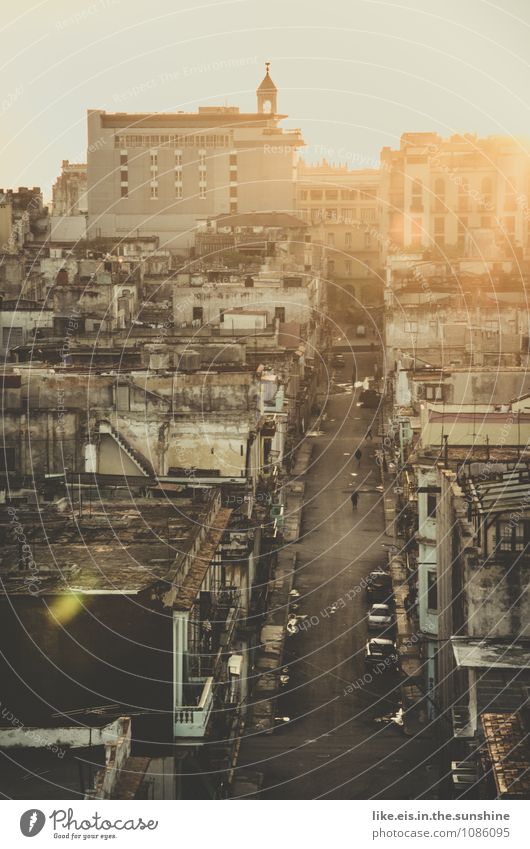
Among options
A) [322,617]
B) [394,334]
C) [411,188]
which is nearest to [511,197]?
[411,188]

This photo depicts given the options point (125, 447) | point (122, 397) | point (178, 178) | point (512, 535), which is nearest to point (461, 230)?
point (178, 178)

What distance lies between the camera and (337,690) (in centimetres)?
1627

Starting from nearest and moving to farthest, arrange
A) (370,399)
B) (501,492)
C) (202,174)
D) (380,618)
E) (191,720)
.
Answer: (191,720)
(501,492)
(380,618)
(370,399)
(202,174)

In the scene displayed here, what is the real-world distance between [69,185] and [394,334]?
22900 millimetres

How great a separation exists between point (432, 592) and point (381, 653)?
137 cm

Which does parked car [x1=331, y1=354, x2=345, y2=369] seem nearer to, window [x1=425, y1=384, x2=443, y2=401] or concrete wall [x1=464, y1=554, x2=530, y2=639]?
window [x1=425, y1=384, x2=443, y2=401]

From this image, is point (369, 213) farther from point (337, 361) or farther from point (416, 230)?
point (337, 361)

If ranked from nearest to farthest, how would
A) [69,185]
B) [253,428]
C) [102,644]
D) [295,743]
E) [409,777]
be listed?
[102,644]
[409,777]
[295,743]
[253,428]
[69,185]

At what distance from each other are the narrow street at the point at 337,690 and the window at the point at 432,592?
95 centimetres

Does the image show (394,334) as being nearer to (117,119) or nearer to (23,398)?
(23,398)

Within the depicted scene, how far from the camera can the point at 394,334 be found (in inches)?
1179

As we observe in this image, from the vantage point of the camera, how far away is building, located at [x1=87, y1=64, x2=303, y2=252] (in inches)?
1827

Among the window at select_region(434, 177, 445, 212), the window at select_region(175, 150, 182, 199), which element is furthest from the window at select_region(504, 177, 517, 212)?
the window at select_region(175, 150, 182, 199)

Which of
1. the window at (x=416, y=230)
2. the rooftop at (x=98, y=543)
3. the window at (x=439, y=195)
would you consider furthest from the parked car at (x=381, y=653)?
the window at (x=439, y=195)
